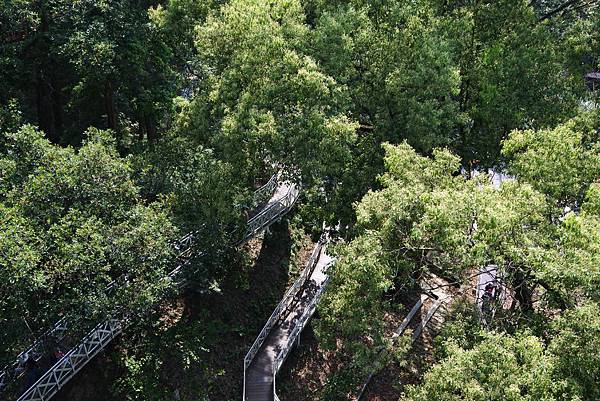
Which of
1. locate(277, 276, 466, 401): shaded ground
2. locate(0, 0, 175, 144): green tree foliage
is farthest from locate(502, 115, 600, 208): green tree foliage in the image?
locate(0, 0, 175, 144): green tree foliage

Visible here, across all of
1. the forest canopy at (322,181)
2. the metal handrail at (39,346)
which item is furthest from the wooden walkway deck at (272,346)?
the metal handrail at (39,346)

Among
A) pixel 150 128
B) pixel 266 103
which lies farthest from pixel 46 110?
pixel 266 103

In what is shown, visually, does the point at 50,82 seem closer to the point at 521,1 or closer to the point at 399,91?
the point at 399,91

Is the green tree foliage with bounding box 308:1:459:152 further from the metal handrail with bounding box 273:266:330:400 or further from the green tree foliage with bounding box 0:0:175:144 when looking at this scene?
the green tree foliage with bounding box 0:0:175:144

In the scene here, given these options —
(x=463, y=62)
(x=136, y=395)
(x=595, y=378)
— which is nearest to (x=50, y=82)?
(x=136, y=395)

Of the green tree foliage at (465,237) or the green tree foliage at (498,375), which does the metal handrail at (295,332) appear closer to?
the green tree foliage at (465,237)

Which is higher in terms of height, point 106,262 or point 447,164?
point 447,164

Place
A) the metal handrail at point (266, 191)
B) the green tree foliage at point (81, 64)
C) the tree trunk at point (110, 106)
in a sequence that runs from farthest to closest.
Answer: the tree trunk at point (110, 106)
the metal handrail at point (266, 191)
the green tree foliage at point (81, 64)
